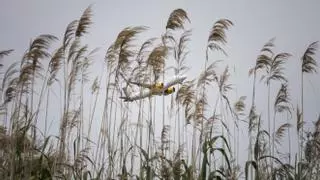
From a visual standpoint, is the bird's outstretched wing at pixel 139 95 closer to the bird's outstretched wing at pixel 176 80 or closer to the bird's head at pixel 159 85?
the bird's head at pixel 159 85

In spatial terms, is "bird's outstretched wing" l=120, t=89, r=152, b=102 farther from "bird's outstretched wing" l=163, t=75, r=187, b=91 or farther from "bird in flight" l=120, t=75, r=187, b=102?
"bird's outstretched wing" l=163, t=75, r=187, b=91

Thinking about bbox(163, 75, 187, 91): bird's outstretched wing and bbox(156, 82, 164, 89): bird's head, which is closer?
bbox(156, 82, 164, 89): bird's head

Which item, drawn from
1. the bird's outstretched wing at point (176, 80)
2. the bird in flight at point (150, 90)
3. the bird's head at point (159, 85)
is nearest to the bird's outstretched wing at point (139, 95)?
the bird in flight at point (150, 90)

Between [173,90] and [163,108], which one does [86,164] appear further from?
[173,90]

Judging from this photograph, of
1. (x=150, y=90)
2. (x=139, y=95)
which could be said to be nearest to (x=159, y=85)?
(x=150, y=90)

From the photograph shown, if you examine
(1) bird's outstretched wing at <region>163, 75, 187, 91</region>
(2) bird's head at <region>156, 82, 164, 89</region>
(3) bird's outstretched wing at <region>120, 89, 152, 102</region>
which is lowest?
(3) bird's outstretched wing at <region>120, 89, 152, 102</region>

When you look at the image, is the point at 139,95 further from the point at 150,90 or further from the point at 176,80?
the point at 176,80

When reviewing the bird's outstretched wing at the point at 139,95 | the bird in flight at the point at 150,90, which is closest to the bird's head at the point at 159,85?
the bird in flight at the point at 150,90

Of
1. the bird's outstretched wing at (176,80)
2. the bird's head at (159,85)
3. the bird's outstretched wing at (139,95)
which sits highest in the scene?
the bird's outstretched wing at (176,80)

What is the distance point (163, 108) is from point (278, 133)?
7.54ft

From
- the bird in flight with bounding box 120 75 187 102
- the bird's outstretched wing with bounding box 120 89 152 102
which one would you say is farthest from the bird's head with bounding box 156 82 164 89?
the bird's outstretched wing with bounding box 120 89 152 102

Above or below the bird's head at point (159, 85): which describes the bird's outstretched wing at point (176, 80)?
above

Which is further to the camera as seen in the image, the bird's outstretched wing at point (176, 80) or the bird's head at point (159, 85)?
the bird's outstretched wing at point (176, 80)

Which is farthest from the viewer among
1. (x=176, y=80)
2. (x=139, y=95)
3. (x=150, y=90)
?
(x=176, y=80)
